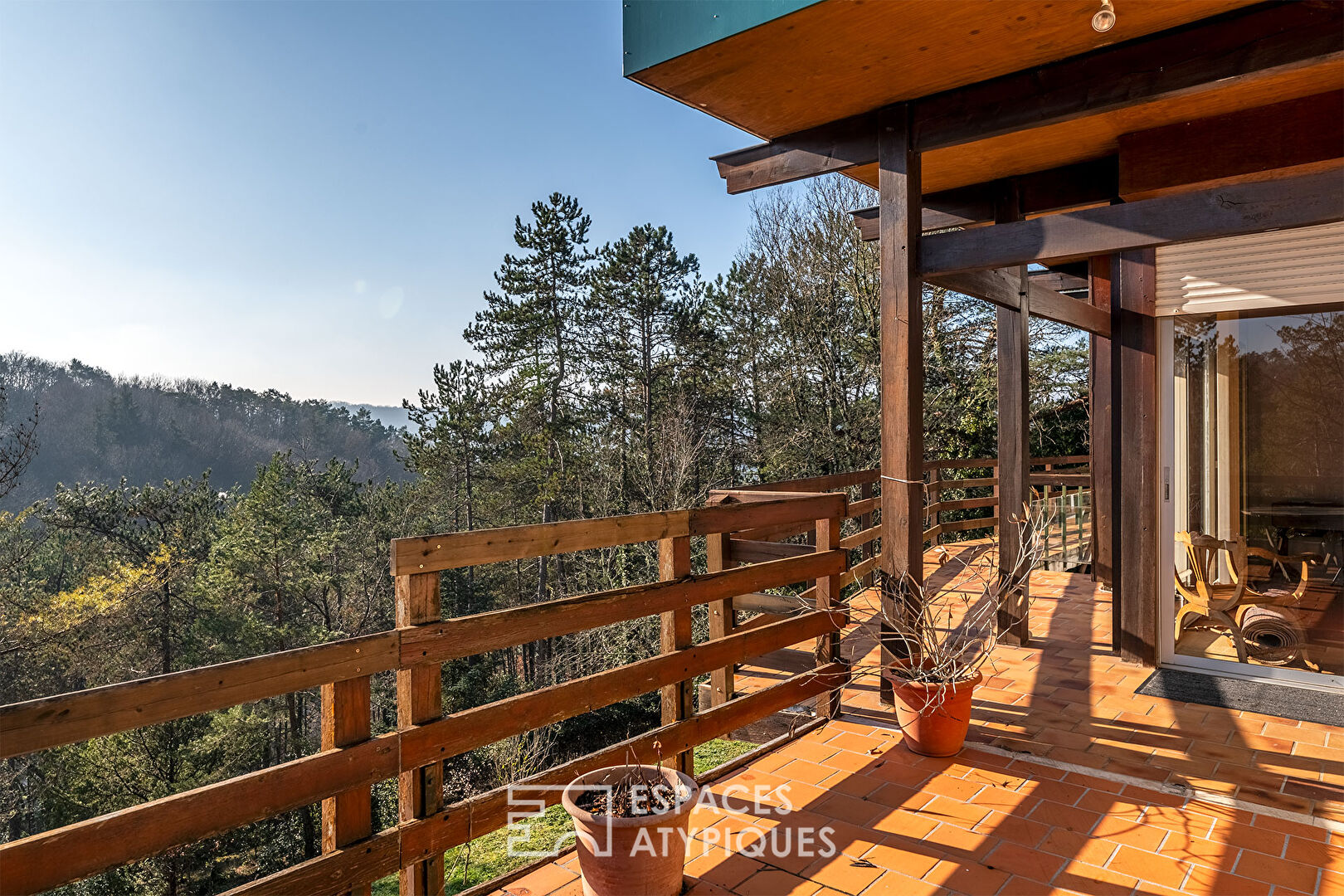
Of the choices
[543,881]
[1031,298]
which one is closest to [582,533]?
[543,881]

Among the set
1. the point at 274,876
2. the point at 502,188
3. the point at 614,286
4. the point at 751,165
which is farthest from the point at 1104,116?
the point at 502,188

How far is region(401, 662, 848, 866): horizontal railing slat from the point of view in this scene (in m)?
1.88

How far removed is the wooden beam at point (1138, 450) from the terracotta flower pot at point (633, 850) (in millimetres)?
3268

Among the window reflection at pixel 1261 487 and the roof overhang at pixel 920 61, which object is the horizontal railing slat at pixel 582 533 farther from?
the window reflection at pixel 1261 487

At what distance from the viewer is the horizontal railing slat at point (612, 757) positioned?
6.16 feet

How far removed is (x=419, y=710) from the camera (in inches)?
74.4

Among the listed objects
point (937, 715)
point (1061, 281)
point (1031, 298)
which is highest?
point (1061, 281)

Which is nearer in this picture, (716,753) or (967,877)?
(967,877)

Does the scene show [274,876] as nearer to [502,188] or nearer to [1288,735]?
[1288,735]

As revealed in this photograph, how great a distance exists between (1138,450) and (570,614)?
3.41 meters

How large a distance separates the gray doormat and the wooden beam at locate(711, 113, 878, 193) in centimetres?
292

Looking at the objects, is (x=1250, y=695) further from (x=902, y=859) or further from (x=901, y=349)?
(x=902, y=859)

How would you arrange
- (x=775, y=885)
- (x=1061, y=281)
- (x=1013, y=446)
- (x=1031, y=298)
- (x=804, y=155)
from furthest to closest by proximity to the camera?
(x=1061, y=281)
(x=1013, y=446)
(x=1031, y=298)
(x=804, y=155)
(x=775, y=885)

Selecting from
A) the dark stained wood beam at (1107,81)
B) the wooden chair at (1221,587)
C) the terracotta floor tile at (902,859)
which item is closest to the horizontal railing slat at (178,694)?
the terracotta floor tile at (902,859)
